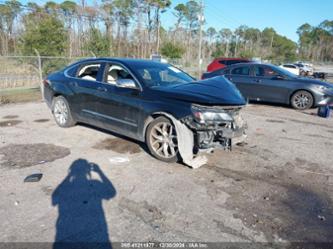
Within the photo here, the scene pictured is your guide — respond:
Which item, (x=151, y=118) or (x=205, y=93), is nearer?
(x=205, y=93)

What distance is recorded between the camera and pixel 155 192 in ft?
12.0

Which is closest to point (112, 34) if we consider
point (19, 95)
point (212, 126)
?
point (19, 95)

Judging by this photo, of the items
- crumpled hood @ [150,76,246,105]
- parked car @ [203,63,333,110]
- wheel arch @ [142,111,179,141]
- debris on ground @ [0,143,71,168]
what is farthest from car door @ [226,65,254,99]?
debris on ground @ [0,143,71,168]

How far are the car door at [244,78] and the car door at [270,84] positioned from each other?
23 centimetres

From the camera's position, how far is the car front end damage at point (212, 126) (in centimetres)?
422

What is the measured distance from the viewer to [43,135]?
6043 mm

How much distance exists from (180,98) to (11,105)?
Answer: 24.5 feet

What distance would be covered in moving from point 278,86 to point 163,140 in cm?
704

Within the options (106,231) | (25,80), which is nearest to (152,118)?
(106,231)

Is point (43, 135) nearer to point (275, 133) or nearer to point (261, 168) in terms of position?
point (261, 168)

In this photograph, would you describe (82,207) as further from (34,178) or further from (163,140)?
(163,140)

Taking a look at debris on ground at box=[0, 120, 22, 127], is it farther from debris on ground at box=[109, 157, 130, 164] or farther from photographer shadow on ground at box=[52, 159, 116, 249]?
debris on ground at box=[109, 157, 130, 164]

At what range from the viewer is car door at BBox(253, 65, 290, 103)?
1006cm

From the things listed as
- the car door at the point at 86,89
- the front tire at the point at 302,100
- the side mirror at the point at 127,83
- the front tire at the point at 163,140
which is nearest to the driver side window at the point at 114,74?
the car door at the point at 86,89
